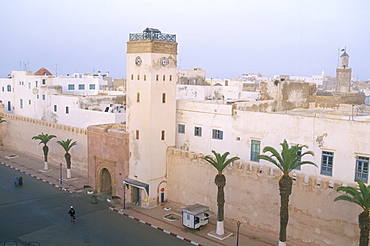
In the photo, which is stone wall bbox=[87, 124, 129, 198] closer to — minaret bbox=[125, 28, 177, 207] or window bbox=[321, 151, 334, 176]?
minaret bbox=[125, 28, 177, 207]

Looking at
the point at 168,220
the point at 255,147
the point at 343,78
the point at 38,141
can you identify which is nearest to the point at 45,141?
the point at 38,141

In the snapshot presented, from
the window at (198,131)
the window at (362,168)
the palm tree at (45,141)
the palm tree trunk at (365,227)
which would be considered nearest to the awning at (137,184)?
the window at (198,131)

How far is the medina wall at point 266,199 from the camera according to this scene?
15.8 meters

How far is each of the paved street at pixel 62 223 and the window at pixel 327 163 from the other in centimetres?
773

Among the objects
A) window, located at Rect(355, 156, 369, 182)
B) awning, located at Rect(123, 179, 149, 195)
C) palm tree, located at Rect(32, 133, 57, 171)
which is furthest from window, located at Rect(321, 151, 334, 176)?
palm tree, located at Rect(32, 133, 57, 171)

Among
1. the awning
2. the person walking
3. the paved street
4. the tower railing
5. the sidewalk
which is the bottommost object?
the paved street

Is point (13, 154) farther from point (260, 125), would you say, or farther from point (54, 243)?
point (260, 125)

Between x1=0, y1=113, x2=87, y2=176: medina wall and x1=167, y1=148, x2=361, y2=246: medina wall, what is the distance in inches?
388

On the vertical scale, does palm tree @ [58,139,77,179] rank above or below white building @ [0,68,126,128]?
below

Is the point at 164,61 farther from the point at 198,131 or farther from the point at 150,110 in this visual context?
the point at 198,131

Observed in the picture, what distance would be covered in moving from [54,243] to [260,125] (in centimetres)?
1191

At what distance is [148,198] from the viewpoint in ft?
70.8

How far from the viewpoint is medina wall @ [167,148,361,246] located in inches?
621

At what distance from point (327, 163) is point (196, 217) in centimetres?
691
